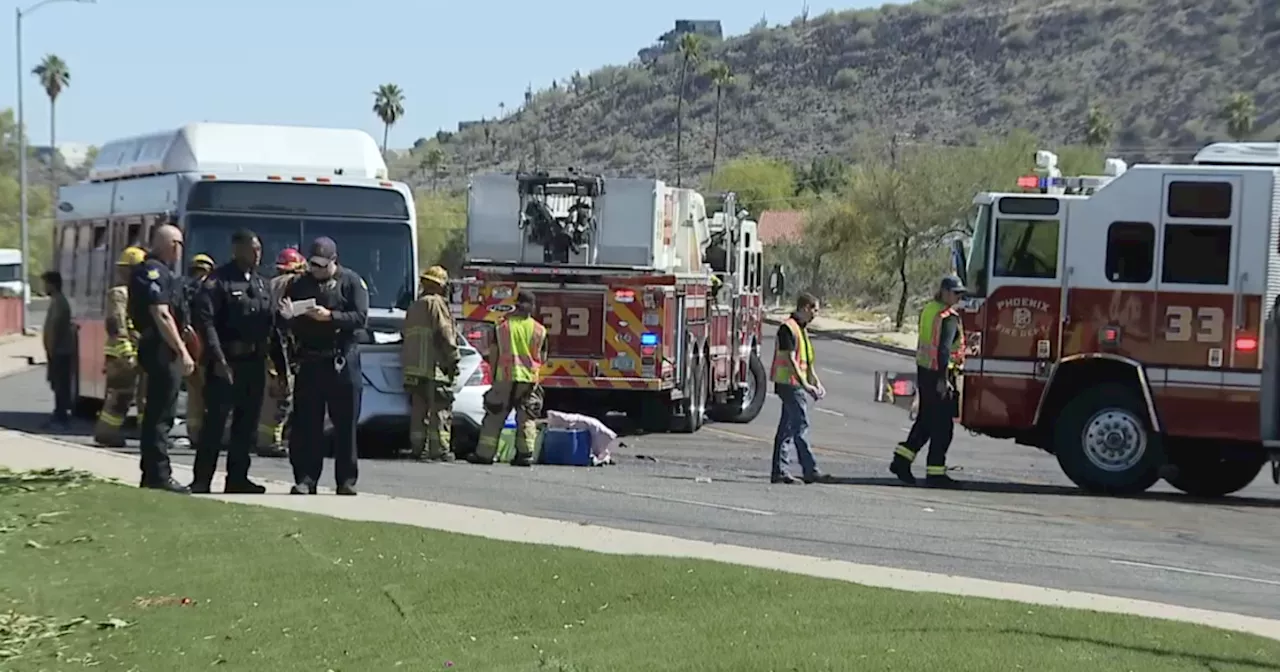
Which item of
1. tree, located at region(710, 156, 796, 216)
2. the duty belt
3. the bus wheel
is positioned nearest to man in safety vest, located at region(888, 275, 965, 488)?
the bus wheel

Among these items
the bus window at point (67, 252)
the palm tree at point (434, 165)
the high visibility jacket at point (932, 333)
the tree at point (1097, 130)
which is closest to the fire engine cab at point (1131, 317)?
the high visibility jacket at point (932, 333)

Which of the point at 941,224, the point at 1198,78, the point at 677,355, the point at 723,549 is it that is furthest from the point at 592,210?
the point at 1198,78

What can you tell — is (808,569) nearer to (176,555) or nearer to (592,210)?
(176,555)

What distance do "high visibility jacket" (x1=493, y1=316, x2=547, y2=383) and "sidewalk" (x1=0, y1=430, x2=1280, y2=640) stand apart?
3472 mm

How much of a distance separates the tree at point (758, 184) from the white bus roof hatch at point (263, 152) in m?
75.6

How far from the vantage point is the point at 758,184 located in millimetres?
96625

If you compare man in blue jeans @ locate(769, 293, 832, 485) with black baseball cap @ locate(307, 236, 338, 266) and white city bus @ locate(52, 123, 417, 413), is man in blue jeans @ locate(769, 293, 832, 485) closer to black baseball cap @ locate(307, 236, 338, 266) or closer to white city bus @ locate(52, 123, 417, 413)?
white city bus @ locate(52, 123, 417, 413)

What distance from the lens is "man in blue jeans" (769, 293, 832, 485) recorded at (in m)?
16.6

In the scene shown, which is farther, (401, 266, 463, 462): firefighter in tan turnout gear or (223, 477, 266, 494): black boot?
(401, 266, 463, 462): firefighter in tan turnout gear

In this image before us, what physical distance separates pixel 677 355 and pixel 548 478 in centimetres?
Result: 541

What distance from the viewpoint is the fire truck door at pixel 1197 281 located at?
16547 mm

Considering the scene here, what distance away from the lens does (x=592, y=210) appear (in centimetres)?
2194

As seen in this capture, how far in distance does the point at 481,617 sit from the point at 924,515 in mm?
6666

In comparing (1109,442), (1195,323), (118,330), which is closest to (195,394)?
(118,330)
